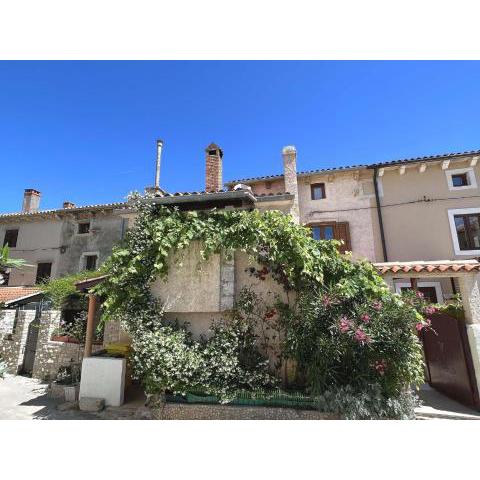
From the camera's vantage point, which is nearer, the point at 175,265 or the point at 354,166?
the point at 175,265

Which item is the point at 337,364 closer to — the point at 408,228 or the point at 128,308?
the point at 128,308

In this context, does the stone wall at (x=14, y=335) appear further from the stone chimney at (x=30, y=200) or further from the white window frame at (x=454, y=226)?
the white window frame at (x=454, y=226)

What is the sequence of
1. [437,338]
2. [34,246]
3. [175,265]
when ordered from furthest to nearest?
[34,246], [437,338], [175,265]

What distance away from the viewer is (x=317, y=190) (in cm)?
1516

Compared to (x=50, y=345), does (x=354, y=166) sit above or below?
above

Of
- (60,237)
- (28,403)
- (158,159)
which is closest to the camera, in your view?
(28,403)

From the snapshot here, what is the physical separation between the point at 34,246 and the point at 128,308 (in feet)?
52.5

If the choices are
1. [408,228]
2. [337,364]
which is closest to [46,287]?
[337,364]

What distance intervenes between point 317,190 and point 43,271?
17407mm

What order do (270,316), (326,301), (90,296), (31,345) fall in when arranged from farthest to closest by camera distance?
(31,345) < (90,296) < (270,316) < (326,301)

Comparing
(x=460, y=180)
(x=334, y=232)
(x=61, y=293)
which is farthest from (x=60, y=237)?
(x=460, y=180)

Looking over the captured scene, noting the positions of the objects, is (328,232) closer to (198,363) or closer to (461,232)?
(461,232)

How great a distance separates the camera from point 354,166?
1420 centimetres
